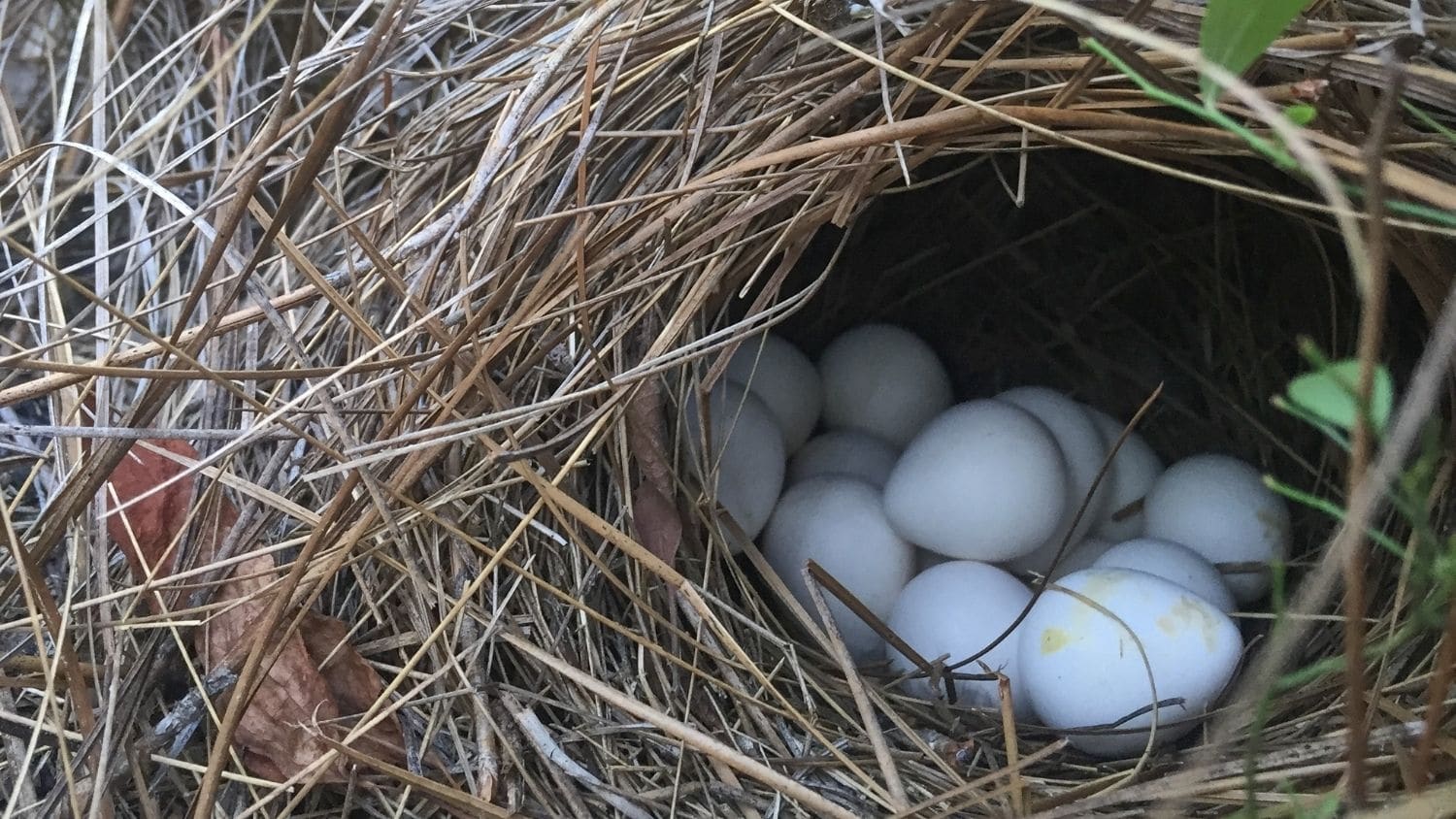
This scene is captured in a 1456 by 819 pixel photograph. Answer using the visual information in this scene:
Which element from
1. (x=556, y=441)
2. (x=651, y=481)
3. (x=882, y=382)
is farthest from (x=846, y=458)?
(x=556, y=441)

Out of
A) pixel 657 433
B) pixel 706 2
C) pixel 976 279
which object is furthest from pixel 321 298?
pixel 976 279

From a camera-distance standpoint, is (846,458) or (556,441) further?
(846,458)

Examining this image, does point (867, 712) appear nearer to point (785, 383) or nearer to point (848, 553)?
point (848, 553)

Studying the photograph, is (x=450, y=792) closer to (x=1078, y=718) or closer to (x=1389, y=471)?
(x=1078, y=718)

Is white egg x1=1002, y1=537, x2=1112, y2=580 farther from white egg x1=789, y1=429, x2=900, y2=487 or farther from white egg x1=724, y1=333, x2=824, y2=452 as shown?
white egg x1=724, y1=333, x2=824, y2=452

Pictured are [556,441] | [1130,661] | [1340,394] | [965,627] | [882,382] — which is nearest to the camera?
[1340,394]
